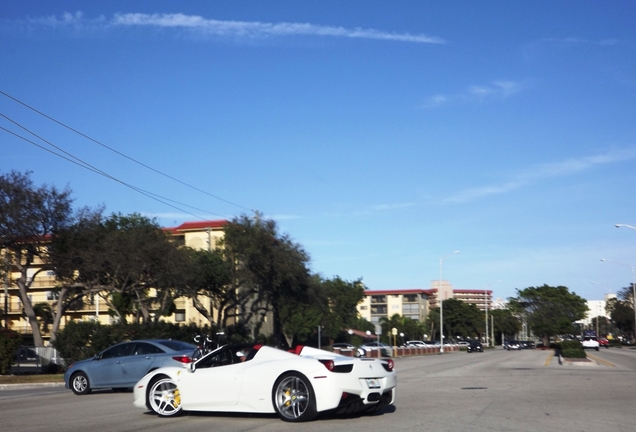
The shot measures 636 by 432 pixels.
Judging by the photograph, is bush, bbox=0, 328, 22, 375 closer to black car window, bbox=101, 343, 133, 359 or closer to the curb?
the curb

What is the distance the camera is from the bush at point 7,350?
31.1m

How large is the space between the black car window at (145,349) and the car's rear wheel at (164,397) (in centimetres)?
629

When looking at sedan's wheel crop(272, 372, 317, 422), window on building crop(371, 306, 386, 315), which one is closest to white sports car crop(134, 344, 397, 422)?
sedan's wheel crop(272, 372, 317, 422)

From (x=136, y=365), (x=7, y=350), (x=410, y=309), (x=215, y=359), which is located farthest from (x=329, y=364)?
(x=410, y=309)

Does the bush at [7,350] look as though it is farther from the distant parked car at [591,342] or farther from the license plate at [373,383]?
the distant parked car at [591,342]

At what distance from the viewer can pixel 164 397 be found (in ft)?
43.3

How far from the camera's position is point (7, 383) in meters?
26.0

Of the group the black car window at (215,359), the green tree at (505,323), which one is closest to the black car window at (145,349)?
the black car window at (215,359)

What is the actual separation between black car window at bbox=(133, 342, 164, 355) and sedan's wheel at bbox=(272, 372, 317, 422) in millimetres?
8324

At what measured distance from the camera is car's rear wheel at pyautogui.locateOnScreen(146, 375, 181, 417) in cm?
1310

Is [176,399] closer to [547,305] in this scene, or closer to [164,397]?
[164,397]

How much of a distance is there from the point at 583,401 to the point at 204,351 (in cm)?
766

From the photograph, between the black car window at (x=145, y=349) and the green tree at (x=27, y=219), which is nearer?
the black car window at (x=145, y=349)

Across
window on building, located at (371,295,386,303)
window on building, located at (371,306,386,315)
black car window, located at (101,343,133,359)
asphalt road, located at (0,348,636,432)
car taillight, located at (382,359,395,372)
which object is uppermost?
window on building, located at (371,295,386,303)
